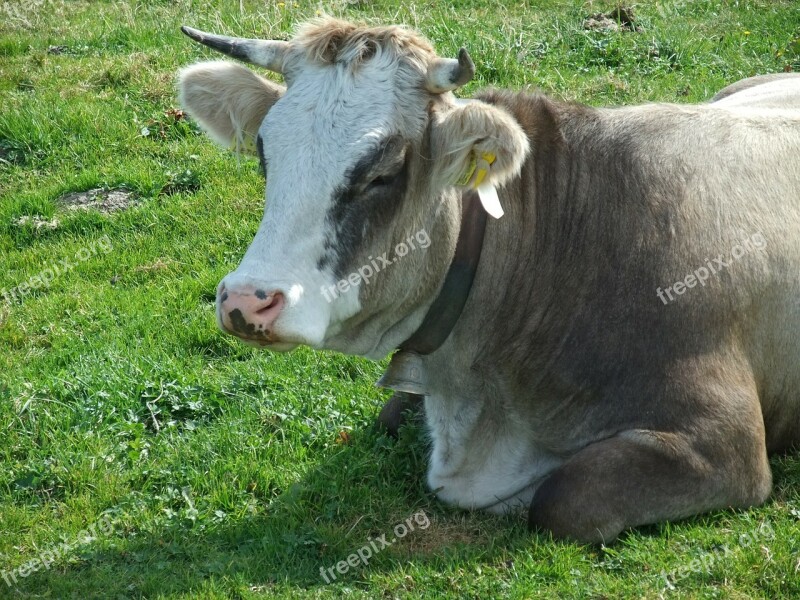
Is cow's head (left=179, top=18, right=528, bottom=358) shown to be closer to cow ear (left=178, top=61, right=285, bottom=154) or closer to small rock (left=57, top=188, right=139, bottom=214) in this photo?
cow ear (left=178, top=61, right=285, bottom=154)

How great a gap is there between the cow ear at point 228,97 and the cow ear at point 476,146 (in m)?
1.22

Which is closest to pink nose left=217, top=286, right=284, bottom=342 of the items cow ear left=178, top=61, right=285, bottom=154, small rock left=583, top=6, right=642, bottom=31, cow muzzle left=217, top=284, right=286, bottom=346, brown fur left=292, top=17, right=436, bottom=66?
cow muzzle left=217, top=284, right=286, bottom=346

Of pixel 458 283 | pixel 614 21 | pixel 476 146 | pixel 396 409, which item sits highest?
pixel 476 146

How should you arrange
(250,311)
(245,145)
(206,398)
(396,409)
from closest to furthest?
(250,311) → (245,145) → (396,409) → (206,398)

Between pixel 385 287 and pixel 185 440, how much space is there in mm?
1919

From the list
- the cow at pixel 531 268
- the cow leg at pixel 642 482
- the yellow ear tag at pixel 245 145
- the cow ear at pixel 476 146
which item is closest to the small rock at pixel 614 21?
the cow at pixel 531 268

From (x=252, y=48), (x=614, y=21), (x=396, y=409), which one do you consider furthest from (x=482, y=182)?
(x=614, y=21)

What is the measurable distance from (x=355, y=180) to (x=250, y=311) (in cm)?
84

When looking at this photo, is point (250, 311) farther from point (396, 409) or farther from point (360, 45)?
point (396, 409)

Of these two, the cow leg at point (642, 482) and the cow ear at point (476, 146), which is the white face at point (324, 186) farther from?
the cow leg at point (642, 482)

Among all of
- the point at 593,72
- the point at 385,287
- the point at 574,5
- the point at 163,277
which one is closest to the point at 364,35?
the point at 385,287

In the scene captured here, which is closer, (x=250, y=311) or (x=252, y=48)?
(x=250, y=311)

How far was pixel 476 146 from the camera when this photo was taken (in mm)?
5121

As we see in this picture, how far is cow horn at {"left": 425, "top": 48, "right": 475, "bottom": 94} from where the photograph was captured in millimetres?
5141
